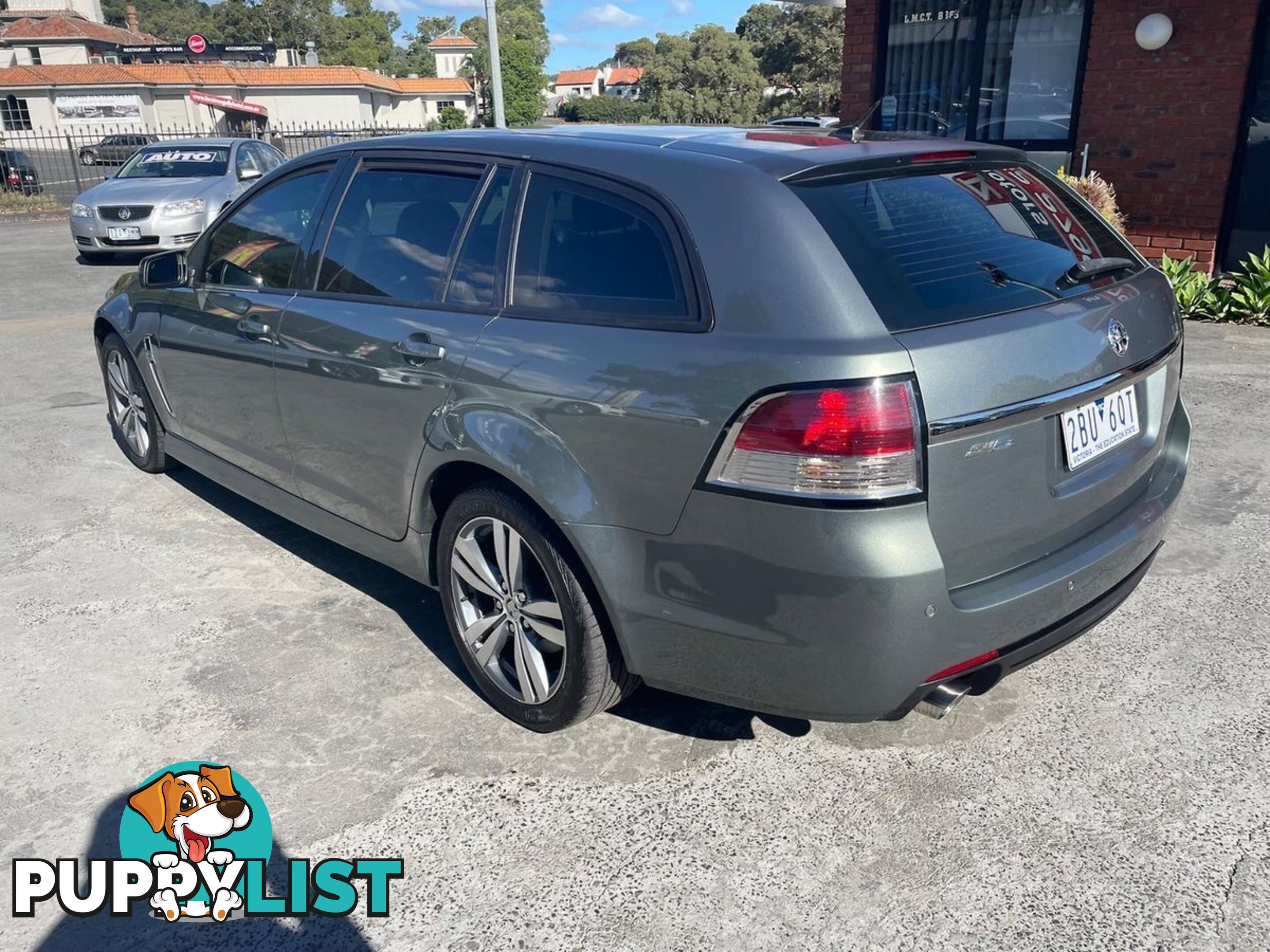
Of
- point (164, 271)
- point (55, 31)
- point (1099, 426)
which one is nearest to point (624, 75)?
point (55, 31)

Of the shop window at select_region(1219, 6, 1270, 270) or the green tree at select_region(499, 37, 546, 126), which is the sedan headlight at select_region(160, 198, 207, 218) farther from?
the green tree at select_region(499, 37, 546, 126)

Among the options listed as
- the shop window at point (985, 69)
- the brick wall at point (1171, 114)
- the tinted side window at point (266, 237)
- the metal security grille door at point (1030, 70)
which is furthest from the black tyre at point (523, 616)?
the metal security grille door at point (1030, 70)

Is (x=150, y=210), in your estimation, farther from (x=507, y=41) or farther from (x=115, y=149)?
(x=507, y=41)

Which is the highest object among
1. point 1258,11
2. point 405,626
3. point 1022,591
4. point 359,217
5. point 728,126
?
point 1258,11

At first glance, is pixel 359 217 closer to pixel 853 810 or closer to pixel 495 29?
pixel 853 810

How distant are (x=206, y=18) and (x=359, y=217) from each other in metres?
144

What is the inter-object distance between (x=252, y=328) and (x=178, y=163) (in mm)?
11719

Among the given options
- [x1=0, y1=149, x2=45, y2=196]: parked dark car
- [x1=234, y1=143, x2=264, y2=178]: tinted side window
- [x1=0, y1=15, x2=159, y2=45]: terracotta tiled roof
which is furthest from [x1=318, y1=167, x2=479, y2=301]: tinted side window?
[x1=0, y1=15, x2=159, y2=45]: terracotta tiled roof

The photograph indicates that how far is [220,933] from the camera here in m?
2.39

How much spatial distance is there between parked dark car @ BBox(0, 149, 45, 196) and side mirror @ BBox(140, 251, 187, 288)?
72.3ft

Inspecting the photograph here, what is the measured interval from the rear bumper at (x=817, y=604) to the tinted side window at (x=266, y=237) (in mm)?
1940

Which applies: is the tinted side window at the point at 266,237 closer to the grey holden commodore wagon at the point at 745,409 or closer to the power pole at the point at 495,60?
the grey holden commodore wagon at the point at 745,409

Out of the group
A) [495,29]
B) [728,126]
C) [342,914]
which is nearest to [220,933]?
[342,914]

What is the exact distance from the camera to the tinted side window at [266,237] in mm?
3855
